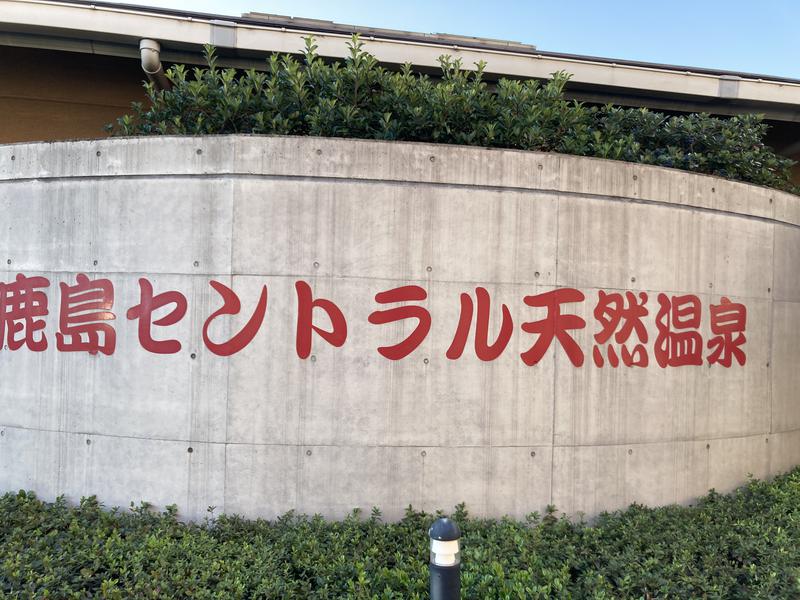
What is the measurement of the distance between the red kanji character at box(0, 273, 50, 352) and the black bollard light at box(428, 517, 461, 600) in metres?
3.71

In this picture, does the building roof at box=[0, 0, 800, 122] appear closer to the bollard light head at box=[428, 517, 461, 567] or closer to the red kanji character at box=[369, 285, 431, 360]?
the red kanji character at box=[369, 285, 431, 360]

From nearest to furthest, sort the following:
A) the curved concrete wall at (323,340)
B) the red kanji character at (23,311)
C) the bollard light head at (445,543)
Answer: the bollard light head at (445,543), the curved concrete wall at (323,340), the red kanji character at (23,311)

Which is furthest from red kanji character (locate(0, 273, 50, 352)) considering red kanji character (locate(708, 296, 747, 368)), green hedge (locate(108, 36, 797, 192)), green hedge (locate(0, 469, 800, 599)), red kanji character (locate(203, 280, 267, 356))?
red kanji character (locate(708, 296, 747, 368))

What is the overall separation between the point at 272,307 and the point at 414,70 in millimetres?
4493

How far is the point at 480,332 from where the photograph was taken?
4742 mm

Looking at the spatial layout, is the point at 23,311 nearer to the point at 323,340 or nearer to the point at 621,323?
the point at 323,340

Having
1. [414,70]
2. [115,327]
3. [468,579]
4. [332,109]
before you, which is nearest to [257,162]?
[332,109]

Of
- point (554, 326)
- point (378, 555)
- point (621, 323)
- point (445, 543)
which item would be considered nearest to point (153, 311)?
point (378, 555)

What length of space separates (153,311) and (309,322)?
1.22m

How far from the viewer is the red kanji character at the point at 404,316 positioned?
4.65 metres

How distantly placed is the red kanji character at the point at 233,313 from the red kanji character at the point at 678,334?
324cm

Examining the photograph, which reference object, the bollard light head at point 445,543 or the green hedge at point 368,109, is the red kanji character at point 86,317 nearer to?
the green hedge at point 368,109

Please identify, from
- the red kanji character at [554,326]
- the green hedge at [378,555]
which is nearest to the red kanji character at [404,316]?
the red kanji character at [554,326]

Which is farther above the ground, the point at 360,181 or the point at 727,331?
the point at 360,181
